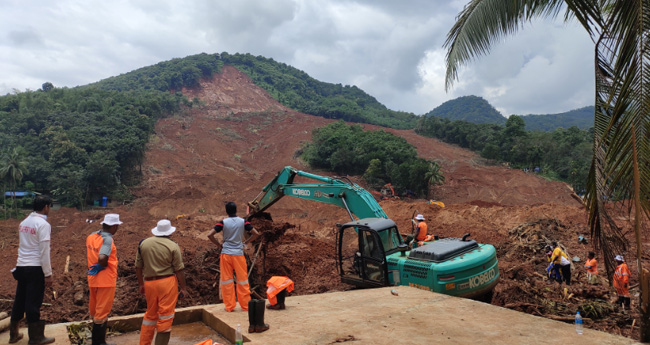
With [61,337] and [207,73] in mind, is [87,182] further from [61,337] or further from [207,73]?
[207,73]

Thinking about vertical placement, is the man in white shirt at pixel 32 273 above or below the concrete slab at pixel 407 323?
above

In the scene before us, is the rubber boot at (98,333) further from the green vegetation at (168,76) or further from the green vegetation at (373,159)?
the green vegetation at (168,76)

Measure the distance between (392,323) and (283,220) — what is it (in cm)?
2133

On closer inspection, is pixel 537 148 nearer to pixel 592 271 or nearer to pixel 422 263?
pixel 592 271

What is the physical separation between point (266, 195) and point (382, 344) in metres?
6.65

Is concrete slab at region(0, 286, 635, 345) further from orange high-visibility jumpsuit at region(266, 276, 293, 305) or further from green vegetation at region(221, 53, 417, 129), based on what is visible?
green vegetation at region(221, 53, 417, 129)

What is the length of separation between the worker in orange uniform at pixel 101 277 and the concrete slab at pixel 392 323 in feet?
1.67

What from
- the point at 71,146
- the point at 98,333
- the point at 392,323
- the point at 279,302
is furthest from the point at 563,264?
the point at 71,146

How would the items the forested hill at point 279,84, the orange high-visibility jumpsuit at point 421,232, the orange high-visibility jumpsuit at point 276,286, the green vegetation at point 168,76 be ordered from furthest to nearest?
the green vegetation at point 168,76, the forested hill at point 279,84, the orange high-visibility jumpsuit at point 421,232, the orange high-visibility jumpsuit at point 276,286

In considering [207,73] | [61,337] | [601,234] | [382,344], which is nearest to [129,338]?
[61,337]

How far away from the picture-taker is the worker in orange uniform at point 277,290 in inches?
217

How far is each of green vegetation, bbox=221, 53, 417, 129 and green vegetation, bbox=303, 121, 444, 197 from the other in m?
31.2

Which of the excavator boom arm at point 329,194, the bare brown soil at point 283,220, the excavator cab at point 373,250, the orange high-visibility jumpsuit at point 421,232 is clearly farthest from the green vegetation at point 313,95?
the excavator cab at point 373,250

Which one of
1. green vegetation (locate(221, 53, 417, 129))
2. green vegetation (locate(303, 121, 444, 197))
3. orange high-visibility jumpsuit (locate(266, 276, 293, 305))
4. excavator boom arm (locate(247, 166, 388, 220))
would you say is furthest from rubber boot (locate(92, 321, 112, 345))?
green vegetation (locate(221, 53, 417, 129))
